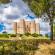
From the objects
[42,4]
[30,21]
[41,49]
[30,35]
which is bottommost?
[41,49]

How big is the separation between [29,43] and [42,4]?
1.04 meters

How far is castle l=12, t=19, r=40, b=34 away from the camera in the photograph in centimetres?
407

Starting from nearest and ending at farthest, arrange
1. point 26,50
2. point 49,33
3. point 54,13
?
1. point 26,50
2. point 49,33
3. point 54,13

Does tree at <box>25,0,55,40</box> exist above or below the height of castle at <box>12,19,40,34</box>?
above

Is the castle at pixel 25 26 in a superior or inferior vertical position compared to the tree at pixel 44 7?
inferior

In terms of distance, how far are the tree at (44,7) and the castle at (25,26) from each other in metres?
0.27

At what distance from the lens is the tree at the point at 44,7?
4230mm

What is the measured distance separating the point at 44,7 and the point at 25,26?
26.3 inches

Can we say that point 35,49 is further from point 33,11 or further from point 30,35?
point 33,11

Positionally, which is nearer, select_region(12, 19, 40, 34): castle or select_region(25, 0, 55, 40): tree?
select_region(12, 19, 40, 34): castle

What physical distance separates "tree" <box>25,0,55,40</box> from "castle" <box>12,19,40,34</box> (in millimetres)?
274

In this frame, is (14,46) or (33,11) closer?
(14,46)

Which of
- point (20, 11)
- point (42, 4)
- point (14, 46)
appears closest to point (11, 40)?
point (14, 46)

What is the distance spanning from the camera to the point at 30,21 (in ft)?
13.3
